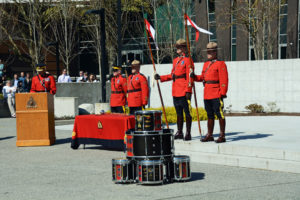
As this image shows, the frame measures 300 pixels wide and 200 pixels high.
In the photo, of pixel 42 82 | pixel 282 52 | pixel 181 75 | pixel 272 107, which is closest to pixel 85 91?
pixel 272 107

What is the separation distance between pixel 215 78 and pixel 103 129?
312 centimetres

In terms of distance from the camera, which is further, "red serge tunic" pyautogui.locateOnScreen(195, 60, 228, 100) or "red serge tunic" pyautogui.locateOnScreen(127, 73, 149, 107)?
"red serge tunic" pyautogui.locateOnScreen(127, 73, 149, 107)

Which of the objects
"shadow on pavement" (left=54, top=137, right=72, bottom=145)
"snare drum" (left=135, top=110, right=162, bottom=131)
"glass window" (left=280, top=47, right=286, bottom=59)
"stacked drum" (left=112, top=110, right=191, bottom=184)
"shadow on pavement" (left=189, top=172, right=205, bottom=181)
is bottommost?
"shadow on pavement" (left=54, top=137, right=72, bottom=145)

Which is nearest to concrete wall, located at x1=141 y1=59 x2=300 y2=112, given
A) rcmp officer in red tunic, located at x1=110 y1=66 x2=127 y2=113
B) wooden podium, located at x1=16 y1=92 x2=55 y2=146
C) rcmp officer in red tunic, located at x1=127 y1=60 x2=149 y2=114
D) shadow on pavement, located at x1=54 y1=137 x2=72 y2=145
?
rcmp officer in red tunic, located at x1=110 y1=66 x2=127 y2=113

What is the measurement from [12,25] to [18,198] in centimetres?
3693

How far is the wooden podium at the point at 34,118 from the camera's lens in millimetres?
14195

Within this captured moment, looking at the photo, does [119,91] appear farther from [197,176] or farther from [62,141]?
[197,176]

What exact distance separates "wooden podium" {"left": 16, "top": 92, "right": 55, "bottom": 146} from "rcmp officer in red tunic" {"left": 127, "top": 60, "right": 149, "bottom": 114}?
88.3 inches

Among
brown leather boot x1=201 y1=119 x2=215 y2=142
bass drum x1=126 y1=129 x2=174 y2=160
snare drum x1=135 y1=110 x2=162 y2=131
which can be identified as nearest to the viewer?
bass drum x1=126 y1=129 x2=174 y2=160

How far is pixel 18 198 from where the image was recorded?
25.4 feet

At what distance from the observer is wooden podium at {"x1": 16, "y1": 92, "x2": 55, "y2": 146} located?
14.2 meters

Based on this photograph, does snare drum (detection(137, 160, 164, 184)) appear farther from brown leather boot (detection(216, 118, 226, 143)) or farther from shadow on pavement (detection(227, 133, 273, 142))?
shadow on pavement (detection(227, 133, 273, 142))

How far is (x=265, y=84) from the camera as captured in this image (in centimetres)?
2191

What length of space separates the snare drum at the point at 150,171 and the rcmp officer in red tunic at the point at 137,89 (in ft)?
16.4
